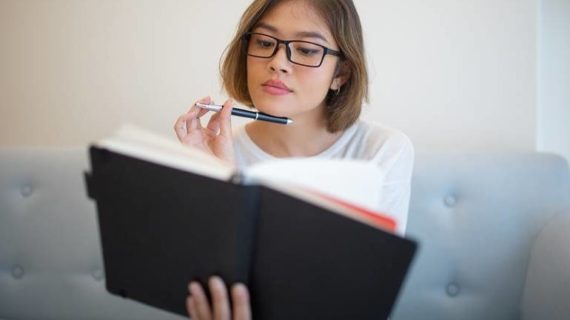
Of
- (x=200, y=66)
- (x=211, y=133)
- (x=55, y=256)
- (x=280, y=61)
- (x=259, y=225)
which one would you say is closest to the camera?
(x=259, y=225)

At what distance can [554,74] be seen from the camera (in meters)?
1.23

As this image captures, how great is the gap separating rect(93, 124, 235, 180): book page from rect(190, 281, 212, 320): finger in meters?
0.16

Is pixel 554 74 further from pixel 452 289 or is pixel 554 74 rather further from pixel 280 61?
pixel 280 61

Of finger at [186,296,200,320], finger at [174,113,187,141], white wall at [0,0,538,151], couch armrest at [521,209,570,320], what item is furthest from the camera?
white wall at [0,0,538,151]

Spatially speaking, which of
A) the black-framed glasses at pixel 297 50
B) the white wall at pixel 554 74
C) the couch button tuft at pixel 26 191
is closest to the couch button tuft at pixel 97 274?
the couch button tuft at pixel 26 191

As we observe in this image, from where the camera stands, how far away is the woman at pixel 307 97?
2.97 ft

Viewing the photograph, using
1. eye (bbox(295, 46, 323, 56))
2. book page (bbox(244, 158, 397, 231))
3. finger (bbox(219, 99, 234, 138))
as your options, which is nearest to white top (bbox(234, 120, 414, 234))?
finger (bbox(219, 99, 234, 138))

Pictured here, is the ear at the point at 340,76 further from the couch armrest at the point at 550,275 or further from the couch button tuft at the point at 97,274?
the couch button tuft at the point at 97,274

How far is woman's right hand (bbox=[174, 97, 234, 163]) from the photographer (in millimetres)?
917

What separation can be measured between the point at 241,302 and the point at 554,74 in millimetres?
1094

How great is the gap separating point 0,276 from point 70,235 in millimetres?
216

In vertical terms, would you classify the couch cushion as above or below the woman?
below

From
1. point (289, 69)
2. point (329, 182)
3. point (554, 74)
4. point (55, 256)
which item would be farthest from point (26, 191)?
point (554, 74)

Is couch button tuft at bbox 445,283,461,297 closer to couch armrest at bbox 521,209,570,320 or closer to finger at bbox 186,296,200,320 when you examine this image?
couch armrest at bbox 521,209,570,320
